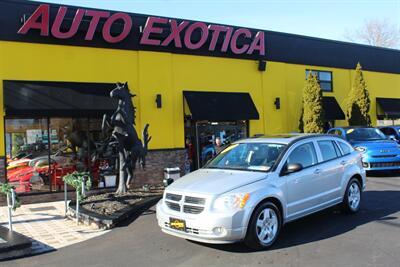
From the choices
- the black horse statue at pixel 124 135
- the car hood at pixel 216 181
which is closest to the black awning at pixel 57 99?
the black horse statue at pixel 124 135

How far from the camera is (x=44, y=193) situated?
12.7 meters

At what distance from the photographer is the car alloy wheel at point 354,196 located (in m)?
8.11

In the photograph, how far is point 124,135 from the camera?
35.9 ft

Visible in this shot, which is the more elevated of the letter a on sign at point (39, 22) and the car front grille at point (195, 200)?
the letter a on sign at point (39, 22)

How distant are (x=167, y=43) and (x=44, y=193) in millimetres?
6525

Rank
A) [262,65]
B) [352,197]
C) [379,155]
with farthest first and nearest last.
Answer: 1. [262,65]
2. [379,155]
3. [352,197]

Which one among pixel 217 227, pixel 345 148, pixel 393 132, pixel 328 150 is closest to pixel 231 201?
pixel 217 227

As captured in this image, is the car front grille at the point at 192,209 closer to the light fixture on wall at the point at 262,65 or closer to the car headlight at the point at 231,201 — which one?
the car headlight at the point at 231,201

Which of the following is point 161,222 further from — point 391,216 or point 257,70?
point 257,70

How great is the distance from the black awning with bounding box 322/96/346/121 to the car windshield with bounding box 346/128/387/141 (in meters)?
4.16

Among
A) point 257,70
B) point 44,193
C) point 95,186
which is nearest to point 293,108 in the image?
point 257,70

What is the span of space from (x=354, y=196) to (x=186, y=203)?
3734mm

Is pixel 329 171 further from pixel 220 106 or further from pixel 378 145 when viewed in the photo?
pixel 220 106

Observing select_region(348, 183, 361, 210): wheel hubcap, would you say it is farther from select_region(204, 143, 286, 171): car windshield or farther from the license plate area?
the license plate area
